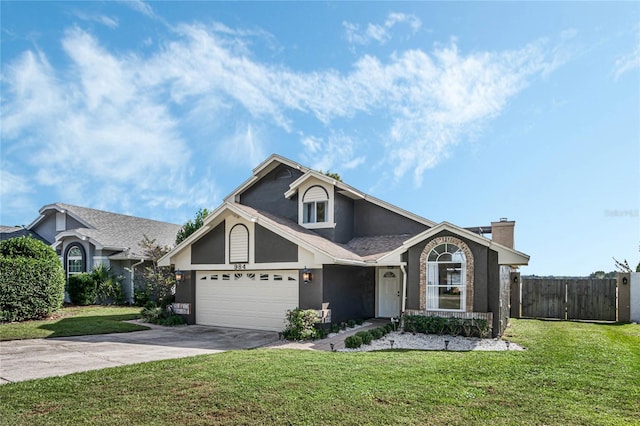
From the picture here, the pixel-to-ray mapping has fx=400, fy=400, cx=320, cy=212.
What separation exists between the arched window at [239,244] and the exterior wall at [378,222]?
586 cm

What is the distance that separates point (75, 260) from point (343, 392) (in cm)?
2325

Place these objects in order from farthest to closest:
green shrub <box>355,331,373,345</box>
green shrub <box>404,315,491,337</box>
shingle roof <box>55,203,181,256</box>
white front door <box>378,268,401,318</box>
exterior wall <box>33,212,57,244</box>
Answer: exterior wall <box>33,212,57,244</box> < shingle roof <box>55,203,181,256</box> < white front door <box>378,268,401,318</box> < green shrub <box>404,315,491,337</box> < green shrub <box>355,331,373,345</box>

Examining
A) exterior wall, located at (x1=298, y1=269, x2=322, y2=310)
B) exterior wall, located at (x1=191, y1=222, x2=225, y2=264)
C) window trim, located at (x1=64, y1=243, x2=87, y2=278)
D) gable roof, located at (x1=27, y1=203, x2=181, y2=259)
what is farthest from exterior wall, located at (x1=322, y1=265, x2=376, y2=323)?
window trim, located at (x1=64, y1=243, x2=87, y2=278)

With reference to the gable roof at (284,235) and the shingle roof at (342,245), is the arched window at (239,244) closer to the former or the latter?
the gable roof at (284,235)

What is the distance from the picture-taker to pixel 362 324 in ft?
49.9

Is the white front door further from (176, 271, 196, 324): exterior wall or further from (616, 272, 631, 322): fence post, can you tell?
(616, 272, 631, 322): fence post

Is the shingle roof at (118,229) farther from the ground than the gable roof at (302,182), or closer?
closer

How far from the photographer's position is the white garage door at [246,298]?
14.0 m

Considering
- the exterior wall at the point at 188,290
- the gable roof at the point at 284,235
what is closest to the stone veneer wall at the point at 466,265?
the gable roof at the point at 284,235

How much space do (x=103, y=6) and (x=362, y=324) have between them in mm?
13735

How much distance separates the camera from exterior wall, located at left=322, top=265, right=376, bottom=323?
13.8 meters

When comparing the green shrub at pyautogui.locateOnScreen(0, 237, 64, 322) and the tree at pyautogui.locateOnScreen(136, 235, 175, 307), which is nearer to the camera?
the green shrub at pyautogui.locateOnScreen(0, 237, 64, 322)

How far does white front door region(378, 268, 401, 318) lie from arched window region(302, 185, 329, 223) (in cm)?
348

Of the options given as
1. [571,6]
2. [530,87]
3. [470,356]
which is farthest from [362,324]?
[571,6]
